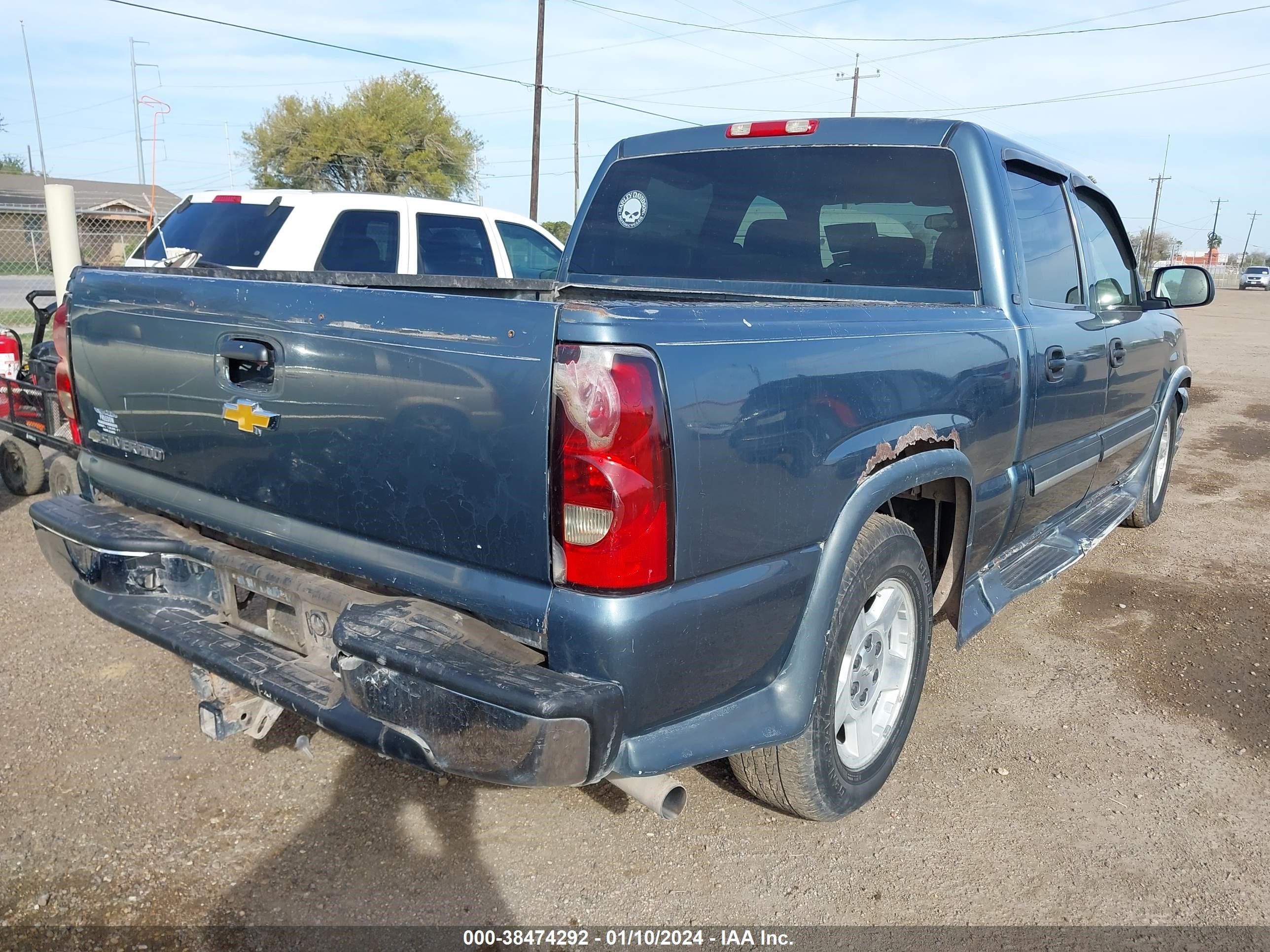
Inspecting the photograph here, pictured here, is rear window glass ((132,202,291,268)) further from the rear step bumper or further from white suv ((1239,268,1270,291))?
white suv ((1239,268,1270,291))

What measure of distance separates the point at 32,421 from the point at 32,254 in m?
33.1

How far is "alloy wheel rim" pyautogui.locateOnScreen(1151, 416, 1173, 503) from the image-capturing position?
600 centimetres

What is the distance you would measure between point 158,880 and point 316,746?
29.0 inches

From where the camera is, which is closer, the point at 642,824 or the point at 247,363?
the point at 247,363

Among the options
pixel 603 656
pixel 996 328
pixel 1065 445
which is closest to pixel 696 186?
pixel 996 328

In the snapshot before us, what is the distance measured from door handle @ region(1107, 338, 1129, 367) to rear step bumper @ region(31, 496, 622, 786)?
323 cm

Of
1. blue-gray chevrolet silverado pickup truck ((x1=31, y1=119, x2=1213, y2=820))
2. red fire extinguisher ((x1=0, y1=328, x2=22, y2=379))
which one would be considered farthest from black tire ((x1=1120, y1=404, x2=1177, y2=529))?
red fire extinguisher ((x1=0, y1=328, x2=22, y2=379))

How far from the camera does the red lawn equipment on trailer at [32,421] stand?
17.8 ft

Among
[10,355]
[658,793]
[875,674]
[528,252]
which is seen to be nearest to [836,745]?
[875,674]

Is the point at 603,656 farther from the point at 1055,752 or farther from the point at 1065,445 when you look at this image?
the point at 1065,445

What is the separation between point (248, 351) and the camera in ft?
7.69

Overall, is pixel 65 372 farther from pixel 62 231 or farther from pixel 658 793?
pixel 62 231

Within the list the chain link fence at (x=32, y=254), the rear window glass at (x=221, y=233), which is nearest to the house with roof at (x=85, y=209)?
the chain link fence at (x=32, y=254)

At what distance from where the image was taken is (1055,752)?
3.34 meters
